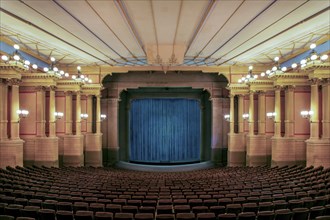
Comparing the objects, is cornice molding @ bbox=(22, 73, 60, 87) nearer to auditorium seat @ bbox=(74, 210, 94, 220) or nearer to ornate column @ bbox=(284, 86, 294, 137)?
auditorium seat @ bbox=(74, 210, 94, 220)

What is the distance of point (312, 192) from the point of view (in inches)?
341

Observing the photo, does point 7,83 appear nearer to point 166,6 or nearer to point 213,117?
point 166,6

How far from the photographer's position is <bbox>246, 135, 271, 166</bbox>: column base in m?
22.0

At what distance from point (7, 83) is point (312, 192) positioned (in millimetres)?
14222

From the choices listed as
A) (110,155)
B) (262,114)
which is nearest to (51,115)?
(110,155)

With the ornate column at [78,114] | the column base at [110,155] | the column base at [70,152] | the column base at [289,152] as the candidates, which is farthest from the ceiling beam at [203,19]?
the column base at [110,155]

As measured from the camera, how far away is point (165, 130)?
33.3 m

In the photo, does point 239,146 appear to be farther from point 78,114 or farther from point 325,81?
point 78,114

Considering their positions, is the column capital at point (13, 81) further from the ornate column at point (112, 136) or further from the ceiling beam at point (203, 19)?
the ornate column at point (112, 136)

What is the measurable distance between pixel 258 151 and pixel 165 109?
43.5 ft

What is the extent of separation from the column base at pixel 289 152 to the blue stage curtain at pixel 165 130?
14383 mm

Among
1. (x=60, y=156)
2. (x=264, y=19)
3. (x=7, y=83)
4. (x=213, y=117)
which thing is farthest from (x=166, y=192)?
(x=213, y=117)

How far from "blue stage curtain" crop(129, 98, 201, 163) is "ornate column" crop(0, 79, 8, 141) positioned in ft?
57.1

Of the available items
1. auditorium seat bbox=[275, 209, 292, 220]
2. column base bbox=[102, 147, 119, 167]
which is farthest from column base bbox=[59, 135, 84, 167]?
auditorium seat bbox=[275, 209, 292, 220]
